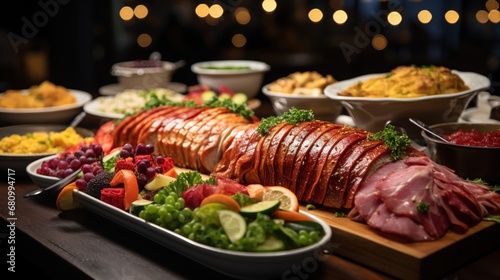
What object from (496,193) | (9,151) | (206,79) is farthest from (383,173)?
(206,79)

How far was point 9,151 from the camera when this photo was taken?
3.60 meters

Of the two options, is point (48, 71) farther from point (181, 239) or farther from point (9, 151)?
point (181, 239)

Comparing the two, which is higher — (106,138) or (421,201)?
(421,201)

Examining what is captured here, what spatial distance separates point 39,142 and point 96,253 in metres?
1.57

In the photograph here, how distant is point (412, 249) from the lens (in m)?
2.12

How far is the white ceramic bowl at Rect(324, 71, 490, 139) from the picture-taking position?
3240 mm

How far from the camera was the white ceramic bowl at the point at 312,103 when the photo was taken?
3965 millimetres

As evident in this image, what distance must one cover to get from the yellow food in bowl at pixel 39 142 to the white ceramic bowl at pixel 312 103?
4.49 ft

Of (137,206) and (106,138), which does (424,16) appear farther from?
(137,206)

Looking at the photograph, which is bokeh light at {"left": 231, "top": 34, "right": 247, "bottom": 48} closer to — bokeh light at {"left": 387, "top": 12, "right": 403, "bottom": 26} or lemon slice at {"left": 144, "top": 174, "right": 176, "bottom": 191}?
bokeh light at {"left": 387, "top": 12, "right": 403, "bottom": 26}

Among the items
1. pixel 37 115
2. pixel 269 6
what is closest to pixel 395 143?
pixel 37 115

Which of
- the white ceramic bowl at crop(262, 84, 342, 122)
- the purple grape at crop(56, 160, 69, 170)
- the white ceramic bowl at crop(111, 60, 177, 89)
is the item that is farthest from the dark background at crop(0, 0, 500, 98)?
the purple grape at crop(56, 160, 69, 170)

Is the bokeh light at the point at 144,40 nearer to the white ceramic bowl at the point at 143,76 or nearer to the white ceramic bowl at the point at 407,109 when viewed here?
the white ceramic bowl at the point at 143,76

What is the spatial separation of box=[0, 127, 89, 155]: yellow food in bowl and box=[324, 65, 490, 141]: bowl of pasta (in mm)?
1732
